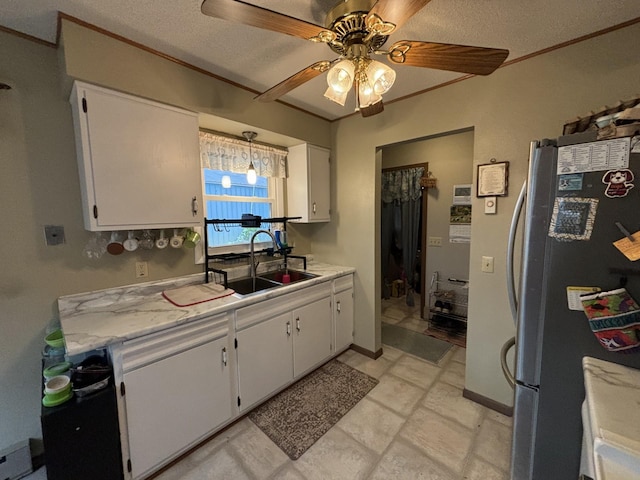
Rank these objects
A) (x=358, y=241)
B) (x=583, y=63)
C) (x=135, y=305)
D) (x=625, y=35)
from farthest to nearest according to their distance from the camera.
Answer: (x=358, y=241) → (x=135, y=305) → (x=583, y=63) → (x=625, y=35)

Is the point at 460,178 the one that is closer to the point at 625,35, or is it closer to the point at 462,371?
the point at 625,35

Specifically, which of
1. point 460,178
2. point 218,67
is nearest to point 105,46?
point 218,67

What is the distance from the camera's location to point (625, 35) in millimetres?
1391

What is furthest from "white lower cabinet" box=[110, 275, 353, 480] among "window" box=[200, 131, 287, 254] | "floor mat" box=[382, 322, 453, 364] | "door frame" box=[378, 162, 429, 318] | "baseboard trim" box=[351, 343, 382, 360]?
"door frame" box=[378, 162, 429, 318]

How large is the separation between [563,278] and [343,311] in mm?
1893

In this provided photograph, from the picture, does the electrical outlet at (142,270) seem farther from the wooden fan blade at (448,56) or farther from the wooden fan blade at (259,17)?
the wooden fan blade at (448,56)

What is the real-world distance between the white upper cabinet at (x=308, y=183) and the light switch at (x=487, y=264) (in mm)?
1472

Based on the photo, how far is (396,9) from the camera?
0.89 metres

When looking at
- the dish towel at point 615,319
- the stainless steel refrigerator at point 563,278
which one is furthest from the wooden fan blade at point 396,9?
the dish towel at point 615,319

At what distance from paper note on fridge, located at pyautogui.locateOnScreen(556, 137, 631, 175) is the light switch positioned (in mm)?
1083

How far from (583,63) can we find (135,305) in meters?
3.03

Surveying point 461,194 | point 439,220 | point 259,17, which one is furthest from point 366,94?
point 439,220

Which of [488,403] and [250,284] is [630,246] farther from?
[250,284]

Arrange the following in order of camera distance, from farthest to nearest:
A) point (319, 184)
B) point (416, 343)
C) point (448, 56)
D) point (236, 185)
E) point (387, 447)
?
point (416, 343) → point (319, 184) → point (236, 185) → point (387, 447) → point (448, 56)
